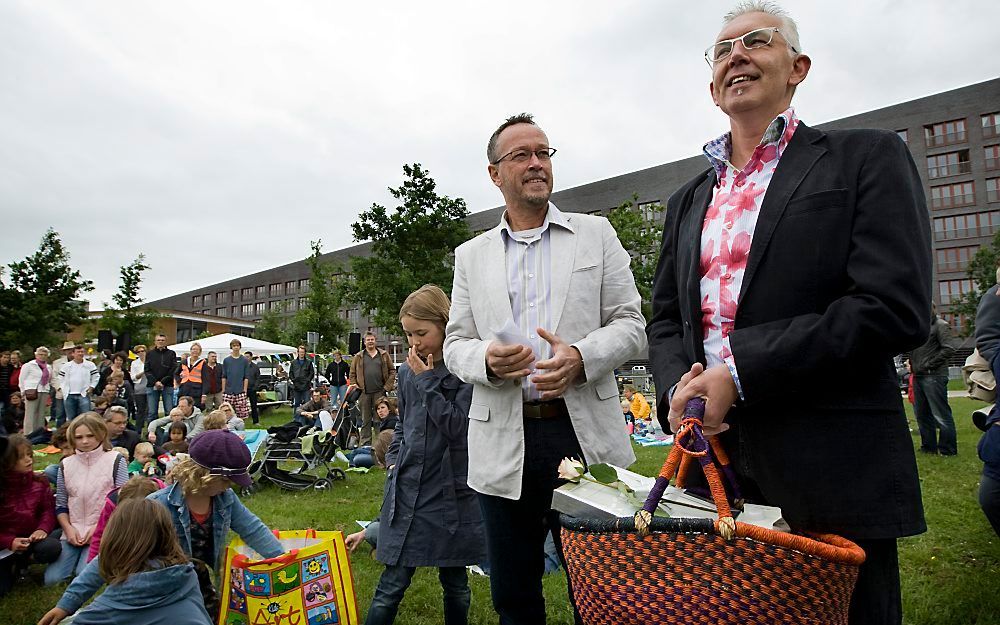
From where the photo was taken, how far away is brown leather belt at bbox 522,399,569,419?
231 cm

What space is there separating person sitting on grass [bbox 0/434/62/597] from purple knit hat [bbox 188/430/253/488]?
2.34 metres

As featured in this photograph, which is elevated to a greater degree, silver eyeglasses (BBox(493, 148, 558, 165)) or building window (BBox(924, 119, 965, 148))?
building window (BBox(924, 119, 965, 148))

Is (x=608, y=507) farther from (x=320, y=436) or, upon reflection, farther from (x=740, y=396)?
(x=320, y=436)

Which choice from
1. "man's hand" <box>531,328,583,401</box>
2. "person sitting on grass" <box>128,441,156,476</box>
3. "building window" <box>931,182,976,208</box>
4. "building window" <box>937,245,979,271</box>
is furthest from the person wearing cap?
"building window" <box>931,182,976,208</box>

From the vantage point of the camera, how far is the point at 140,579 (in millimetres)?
2910

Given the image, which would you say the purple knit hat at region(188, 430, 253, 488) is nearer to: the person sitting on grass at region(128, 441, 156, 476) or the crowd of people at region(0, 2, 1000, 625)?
the crowd of people at region(0, 2, 1000, 625)

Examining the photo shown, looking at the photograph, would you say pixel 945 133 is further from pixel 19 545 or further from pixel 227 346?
pixel 19 545

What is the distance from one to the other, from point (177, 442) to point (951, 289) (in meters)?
57.7

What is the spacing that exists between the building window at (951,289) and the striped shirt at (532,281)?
5881cm

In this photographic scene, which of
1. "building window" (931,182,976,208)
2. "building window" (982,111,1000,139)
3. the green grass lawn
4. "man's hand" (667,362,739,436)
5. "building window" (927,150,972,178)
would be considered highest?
"building window" (982,111,1000,139)

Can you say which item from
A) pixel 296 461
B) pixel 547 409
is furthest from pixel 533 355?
pixel 296 461

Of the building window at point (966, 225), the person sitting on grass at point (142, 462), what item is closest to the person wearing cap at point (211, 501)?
the person sitting on grass at point (142, 462)

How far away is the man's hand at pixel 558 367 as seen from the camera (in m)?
2.10

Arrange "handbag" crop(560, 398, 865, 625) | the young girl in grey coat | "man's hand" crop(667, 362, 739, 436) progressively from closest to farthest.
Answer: "handbag" crop(560, 398, 865, 625) < "man's hand" crop(667, 362, 739, 436) < the young girl in grey coat
